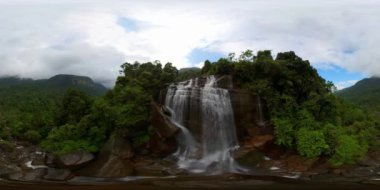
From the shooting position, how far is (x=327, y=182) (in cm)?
2452

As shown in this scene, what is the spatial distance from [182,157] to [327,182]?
11232 mm

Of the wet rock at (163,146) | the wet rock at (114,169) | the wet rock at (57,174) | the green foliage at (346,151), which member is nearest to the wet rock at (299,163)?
the green foliage at (346,151)

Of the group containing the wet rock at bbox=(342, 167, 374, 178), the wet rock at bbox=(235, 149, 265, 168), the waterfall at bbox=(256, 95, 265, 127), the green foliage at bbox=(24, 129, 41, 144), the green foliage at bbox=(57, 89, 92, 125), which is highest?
the green foliage at bbox=(57, 89, 92, 125)

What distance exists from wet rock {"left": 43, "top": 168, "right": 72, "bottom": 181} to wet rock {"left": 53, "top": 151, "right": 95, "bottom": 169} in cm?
54

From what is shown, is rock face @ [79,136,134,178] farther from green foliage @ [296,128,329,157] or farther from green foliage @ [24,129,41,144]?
green foliage @ [296,128,329,157]

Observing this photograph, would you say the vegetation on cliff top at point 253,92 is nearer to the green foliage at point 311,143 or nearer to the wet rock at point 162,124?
the green foliage at point 311,143

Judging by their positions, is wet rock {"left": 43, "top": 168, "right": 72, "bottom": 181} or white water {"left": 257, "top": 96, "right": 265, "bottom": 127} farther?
white water {"left": 257, "top": 96, "right": 265, "bottom": 127}

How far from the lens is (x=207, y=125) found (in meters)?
32.5

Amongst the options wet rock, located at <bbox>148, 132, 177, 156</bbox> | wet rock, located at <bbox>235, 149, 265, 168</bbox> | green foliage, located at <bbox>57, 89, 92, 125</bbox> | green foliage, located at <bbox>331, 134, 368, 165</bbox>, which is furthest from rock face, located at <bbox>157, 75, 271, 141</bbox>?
green foliage, located at <bbox>57, 89, 92, 125</bbox>

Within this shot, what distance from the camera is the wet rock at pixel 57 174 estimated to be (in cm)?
2597

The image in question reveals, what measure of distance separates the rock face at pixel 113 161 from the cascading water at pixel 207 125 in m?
4.04

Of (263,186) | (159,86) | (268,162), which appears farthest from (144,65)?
(263,186)

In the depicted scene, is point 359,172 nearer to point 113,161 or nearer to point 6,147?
point 113,161

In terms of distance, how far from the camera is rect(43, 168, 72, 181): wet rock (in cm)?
2597
